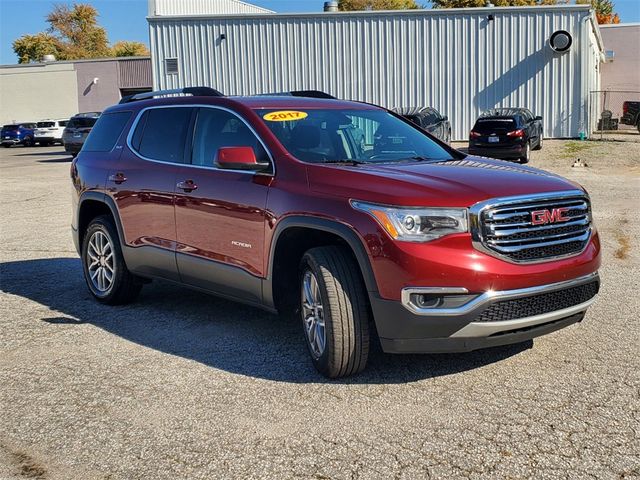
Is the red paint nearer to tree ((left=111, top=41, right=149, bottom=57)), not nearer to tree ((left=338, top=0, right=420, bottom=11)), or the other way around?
tree ((left=338, top=0, right=420, bottom=11))

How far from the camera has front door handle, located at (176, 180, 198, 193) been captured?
18.6ft

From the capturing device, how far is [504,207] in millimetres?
4328

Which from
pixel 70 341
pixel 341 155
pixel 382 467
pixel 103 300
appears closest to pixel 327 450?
pixel 382 467

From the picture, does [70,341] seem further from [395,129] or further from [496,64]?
[496,64]

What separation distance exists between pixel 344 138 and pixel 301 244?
976 millimetres

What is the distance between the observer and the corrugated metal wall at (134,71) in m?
45.5

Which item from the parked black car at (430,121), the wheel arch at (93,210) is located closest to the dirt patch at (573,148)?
the parked black car at (430,121)

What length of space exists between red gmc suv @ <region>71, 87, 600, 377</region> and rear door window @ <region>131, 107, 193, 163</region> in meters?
0.02

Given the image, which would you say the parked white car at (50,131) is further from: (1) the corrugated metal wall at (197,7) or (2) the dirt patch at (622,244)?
(2) the dirt patch at (622,244)

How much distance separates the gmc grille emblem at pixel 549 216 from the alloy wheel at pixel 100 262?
392 centimetres

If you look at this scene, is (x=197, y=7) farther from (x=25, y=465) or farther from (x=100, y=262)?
(x=25, y=465)

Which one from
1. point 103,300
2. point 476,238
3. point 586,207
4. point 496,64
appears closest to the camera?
point 476,238

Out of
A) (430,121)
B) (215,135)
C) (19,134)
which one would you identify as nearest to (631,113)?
(430,121)

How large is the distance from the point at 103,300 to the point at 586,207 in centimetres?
437
